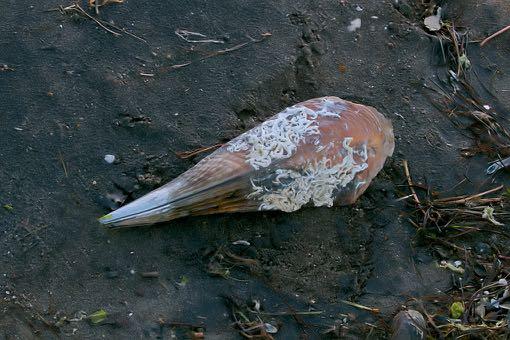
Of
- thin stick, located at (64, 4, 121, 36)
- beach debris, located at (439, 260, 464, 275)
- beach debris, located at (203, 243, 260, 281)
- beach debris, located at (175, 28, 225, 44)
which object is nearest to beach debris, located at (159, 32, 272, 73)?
beach debris, located at (175, 28, 225, 44)

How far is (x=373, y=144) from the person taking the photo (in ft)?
11.9

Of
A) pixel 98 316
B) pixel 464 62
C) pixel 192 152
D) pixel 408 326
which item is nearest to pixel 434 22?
pixel 464 62

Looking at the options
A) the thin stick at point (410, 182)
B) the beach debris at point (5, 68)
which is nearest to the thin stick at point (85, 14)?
the beach debris at point (5, 68)

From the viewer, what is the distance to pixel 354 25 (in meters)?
4.14

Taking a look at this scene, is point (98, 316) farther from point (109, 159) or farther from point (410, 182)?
point (410, 182)

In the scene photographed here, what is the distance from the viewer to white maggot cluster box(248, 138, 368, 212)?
11.1 ft

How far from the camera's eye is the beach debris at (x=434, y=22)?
431 centimetres

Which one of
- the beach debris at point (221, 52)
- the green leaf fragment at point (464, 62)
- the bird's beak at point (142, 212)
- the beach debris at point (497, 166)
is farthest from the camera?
the green leaf fragment at point (464, 62)

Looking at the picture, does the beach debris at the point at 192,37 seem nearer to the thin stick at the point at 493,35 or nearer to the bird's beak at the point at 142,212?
the bird's beak at the point at 142,212

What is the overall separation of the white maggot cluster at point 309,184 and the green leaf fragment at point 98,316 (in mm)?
809

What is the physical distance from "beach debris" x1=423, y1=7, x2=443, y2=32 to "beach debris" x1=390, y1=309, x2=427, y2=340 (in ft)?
5.72

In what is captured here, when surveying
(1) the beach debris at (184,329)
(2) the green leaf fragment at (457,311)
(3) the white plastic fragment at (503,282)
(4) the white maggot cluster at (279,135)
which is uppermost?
(4) the white maggot cluster at (279,135)

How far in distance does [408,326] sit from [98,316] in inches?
52.9

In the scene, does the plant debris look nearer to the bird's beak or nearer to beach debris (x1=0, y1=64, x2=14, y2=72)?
the bird's beak
